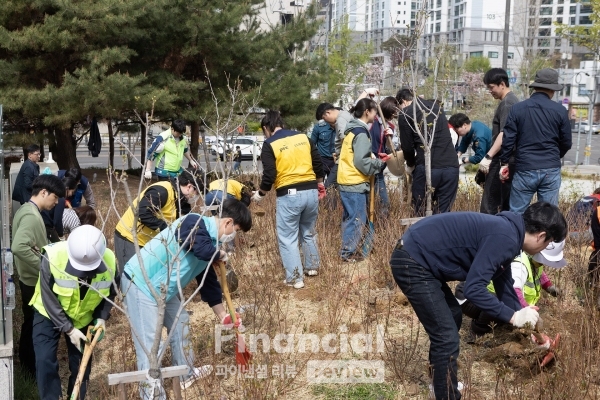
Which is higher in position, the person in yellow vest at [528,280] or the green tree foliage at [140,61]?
the green tree foliage at [140,61]

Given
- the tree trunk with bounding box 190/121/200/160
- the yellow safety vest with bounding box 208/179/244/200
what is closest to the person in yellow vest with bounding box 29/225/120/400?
the yellow safety vest with bounding box 208/179/244/200

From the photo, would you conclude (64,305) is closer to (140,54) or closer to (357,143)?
(357,143)

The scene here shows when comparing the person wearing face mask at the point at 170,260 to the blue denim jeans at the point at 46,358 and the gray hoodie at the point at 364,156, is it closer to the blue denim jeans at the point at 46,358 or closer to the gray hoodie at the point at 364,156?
the blue denim jeans at the point at 46,358

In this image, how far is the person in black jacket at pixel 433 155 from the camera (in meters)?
5.98

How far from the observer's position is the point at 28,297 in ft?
14.9

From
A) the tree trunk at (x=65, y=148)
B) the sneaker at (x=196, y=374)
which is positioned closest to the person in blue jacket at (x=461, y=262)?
the sneaker at (x=196, y=374)

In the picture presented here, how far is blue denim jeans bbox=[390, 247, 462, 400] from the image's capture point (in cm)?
321

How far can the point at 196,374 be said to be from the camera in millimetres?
3721

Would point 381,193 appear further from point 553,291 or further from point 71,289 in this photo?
point 71,289

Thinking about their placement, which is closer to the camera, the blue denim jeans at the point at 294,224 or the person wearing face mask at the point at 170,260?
the person wearing face mask at the point at 170,260

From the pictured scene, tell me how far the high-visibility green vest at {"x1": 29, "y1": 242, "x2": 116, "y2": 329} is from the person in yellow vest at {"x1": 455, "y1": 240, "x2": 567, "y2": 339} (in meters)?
2.15

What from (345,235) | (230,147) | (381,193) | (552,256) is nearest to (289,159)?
(345,235)

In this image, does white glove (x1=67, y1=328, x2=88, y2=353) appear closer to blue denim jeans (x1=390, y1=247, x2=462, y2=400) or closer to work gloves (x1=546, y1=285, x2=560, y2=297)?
blue denim jeans (x1=390, y1=247, x2=462, y2=400)

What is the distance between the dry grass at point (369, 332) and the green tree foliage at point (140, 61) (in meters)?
4.47
